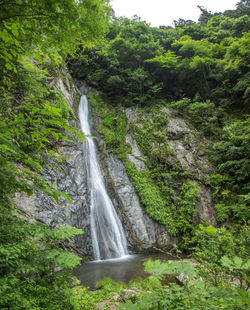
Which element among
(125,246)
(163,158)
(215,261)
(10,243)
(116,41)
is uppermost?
(116,41)

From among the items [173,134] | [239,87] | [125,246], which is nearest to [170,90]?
[239,87]

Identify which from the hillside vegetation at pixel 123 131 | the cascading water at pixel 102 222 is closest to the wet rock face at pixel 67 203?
the cascading water at pixel 102 222

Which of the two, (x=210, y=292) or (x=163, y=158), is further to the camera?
(x=163, y=158)

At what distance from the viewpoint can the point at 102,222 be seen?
8.35 metres

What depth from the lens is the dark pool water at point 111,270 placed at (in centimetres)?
509

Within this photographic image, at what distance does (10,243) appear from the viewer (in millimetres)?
1695

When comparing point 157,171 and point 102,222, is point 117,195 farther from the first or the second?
point 157,171

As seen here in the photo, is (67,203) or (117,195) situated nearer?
(67,203)

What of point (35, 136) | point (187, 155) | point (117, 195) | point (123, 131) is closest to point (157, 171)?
point (187, 155)

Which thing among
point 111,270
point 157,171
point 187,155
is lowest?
point 111,270

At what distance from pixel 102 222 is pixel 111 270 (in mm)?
2710

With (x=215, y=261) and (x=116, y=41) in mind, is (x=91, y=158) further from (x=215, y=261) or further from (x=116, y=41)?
(x=116, y=41)

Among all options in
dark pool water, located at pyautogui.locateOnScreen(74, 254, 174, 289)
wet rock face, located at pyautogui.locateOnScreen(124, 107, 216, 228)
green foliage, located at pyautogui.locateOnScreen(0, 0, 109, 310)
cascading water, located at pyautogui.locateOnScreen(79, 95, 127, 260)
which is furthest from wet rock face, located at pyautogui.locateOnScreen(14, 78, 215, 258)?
green foliage, located at pyautogui.locateOnScreen(0, 0, 109, 310)

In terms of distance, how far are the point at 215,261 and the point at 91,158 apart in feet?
30.6
